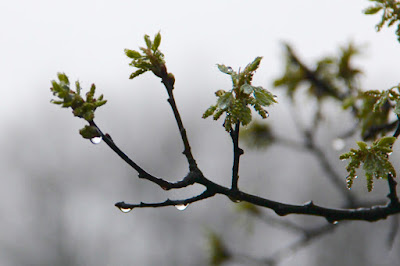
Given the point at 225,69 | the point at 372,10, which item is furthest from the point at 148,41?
the point at 372,10

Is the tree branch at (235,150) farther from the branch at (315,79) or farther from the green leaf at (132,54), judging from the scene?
the branch at (315,79)

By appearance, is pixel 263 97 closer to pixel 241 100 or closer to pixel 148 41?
pixel 241 100

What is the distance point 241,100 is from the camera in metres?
1.51

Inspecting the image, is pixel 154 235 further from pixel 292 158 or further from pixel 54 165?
pixel 292 158

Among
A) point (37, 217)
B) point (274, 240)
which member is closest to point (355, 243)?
point (274, 240)

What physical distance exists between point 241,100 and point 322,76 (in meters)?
1.84

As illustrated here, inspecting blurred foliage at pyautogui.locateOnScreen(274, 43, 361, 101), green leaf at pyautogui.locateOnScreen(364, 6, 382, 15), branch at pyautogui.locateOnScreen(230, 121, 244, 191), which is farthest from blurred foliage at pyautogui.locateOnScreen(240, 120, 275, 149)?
branch at pyautogui.locateOnScreen(230, 121, 244, 191)

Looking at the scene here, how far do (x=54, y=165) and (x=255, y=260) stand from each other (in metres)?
20.2

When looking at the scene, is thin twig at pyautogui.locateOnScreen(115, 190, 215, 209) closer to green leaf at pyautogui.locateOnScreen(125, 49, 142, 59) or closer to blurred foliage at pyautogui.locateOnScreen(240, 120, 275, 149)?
green leaf at pyautogui.locateOnScreen(125, 49, 142, 59)

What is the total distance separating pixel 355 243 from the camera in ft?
61.7

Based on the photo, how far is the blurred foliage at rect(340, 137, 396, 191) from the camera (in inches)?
59.7

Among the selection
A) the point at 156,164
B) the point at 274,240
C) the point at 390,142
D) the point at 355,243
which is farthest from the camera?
the point at 156,164

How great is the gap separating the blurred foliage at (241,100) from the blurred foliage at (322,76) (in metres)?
1.74

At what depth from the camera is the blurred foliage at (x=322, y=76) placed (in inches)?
124
